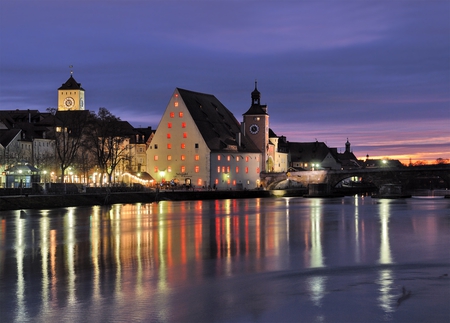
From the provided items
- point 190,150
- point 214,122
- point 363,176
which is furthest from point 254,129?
point 363,176

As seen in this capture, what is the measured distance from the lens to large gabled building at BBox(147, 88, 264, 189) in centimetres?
10731

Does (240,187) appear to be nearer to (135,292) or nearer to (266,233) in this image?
(266,233)

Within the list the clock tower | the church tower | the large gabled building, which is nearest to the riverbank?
the large gabled building

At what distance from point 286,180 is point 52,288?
102m

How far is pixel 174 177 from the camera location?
10862 centimetres

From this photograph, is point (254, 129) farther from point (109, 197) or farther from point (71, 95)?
point (71, 95)

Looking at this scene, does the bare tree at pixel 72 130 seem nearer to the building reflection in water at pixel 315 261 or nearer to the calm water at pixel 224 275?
the calm water at pixel 224 275

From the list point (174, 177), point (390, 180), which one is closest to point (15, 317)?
point (174, 177)

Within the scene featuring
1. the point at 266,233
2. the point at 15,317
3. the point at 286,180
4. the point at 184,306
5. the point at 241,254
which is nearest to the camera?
the point at 15,317

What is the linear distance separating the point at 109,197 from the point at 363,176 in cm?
5159

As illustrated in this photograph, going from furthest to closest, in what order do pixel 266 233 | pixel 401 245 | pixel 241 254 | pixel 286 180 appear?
pixel 286 180, pixel 266 233, pixel 401 245, pixel 241 254

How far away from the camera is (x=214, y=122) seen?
113750 millimetres

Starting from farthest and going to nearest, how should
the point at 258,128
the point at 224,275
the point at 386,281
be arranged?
the point at 258,128
the point at 224,275
the point at 386,281

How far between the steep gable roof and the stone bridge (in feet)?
21.8
